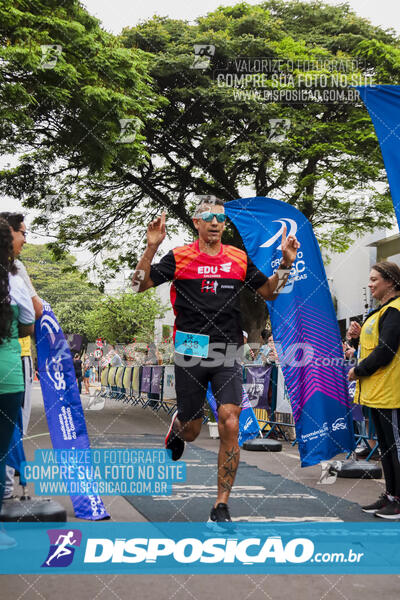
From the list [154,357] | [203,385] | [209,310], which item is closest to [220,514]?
[203,385]

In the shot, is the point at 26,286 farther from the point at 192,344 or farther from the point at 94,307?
the point at 94,307

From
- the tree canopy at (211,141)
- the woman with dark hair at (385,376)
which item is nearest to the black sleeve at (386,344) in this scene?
the woman with dark hair at (385,376)

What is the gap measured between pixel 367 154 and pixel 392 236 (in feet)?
28.4

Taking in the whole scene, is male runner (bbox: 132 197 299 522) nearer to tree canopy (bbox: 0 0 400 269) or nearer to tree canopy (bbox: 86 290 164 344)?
tree canopy (bbox: 0 0 400 269)

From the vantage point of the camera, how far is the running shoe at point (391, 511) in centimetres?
479

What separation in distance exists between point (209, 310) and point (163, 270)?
1.38ft

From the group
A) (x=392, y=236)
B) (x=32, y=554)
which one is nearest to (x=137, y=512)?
(x=32, y=554)

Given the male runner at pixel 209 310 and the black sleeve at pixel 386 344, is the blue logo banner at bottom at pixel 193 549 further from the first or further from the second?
the black sleeve at pixel 386 344

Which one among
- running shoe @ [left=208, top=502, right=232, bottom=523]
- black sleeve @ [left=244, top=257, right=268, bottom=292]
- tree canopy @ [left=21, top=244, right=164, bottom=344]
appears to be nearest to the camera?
running shoe @ [left=208, top=502, right=232, bottom=523]

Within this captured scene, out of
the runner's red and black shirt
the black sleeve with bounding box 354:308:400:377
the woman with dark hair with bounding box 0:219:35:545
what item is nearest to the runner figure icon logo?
the woman with dark hair with bounding box 0:219:35:545

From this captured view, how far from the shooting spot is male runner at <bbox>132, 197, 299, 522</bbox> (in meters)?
4.38

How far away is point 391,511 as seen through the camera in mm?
4832

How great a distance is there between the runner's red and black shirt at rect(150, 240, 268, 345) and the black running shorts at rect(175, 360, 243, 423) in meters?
0.22

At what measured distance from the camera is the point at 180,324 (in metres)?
4.62
